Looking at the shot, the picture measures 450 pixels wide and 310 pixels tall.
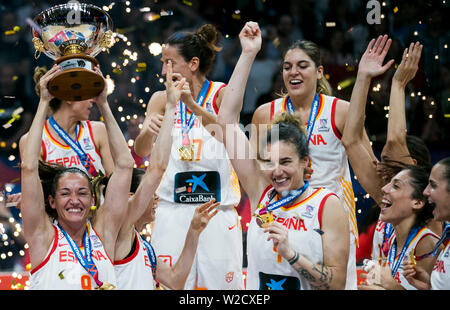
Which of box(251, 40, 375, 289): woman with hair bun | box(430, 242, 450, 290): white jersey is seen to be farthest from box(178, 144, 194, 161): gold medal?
box(430, 242, 450, 290): white jersey

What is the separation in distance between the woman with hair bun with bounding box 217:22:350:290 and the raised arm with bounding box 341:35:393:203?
635 mm

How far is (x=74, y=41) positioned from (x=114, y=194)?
80 cm

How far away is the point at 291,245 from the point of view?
279cm

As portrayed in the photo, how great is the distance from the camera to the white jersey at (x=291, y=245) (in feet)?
9.11

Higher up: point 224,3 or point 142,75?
point 224,3

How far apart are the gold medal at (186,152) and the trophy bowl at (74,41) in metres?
0.82

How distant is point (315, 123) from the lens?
3.81 meters

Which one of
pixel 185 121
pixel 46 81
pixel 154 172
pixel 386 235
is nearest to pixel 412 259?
pixel 386 235

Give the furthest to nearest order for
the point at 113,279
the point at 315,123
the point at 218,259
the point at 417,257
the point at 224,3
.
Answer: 1. the point at 224,3
2. the point at 218,259
3. the point at 315,123
4. the point at 417,257
5. the point at 113,279

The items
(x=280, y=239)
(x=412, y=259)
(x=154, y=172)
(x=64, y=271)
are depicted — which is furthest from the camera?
(x=154, y=172)

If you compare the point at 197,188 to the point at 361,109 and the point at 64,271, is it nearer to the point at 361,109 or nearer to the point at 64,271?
the point at 361,109
